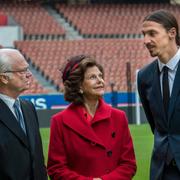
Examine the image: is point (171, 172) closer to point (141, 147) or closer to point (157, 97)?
point (157, 97)

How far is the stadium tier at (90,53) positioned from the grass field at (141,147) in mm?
9582

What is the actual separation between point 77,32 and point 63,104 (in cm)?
1229

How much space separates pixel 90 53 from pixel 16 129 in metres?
22.5

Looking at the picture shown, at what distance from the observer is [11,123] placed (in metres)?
3.84

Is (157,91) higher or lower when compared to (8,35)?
higher

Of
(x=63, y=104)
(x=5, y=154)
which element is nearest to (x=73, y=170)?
(x=5, y=154)

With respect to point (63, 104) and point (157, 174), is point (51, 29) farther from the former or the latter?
point (157, 174)

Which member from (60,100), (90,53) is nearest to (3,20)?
(90,53)

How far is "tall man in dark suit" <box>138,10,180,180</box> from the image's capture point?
148 inches

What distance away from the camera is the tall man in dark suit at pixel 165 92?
3.77 m

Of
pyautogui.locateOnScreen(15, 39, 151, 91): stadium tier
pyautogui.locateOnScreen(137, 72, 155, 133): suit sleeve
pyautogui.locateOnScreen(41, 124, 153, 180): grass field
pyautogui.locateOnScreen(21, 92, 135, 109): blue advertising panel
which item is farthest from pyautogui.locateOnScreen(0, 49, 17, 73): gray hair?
pyautogui.locateOnScreen(15, 39, 151, 91): stadium tier

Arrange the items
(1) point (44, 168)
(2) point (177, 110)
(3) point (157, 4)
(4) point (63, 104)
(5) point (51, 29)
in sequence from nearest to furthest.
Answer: (2) point (177, 110) < (1) point (44, 168) < (4) point (63, 104) < (5) point (51, 29) < (3) point (157, 4)

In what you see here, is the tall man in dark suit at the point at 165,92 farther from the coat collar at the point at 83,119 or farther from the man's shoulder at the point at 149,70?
the coat collar at the point at 83,119

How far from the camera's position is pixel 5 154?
377 cm
